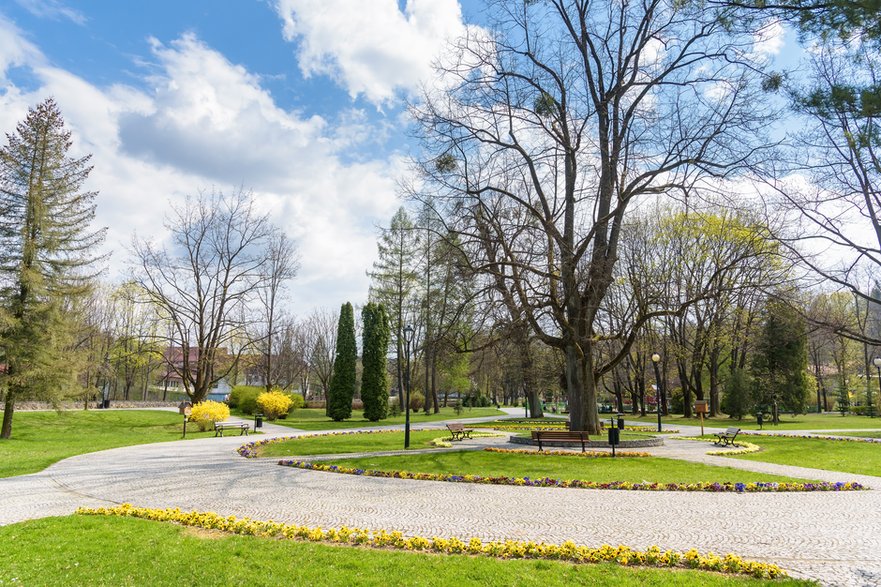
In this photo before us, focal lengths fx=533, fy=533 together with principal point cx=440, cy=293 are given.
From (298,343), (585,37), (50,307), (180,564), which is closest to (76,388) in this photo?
(50,307)

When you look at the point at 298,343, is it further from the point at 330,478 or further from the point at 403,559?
the point at 403,559

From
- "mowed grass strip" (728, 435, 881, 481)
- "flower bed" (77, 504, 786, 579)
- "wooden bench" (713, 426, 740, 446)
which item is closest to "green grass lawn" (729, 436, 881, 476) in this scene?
"mowed grass strip" (728, 435, 881, 481)

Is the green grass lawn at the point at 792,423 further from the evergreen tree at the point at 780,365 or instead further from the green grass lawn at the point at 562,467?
the green grass lawn at the point at 562,467

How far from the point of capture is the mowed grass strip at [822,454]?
1358cm

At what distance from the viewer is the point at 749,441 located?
20469mm

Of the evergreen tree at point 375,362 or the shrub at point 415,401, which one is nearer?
the evergreen tree at point 375,362

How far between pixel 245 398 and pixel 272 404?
738 cm

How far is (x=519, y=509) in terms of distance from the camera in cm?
848

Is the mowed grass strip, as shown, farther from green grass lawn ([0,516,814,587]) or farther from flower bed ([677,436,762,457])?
green grass lawn ([0,516,814,587])

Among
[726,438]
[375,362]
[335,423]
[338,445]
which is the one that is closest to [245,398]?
[335,423]

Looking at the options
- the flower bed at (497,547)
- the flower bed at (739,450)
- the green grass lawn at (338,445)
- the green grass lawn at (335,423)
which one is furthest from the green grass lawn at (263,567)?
the green grass lawn at (335,423)

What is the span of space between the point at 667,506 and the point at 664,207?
96.9 feet

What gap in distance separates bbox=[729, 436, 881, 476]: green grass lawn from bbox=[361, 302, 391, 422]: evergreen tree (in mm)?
21466

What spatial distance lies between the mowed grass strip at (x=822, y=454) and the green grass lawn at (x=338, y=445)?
1057 cm
